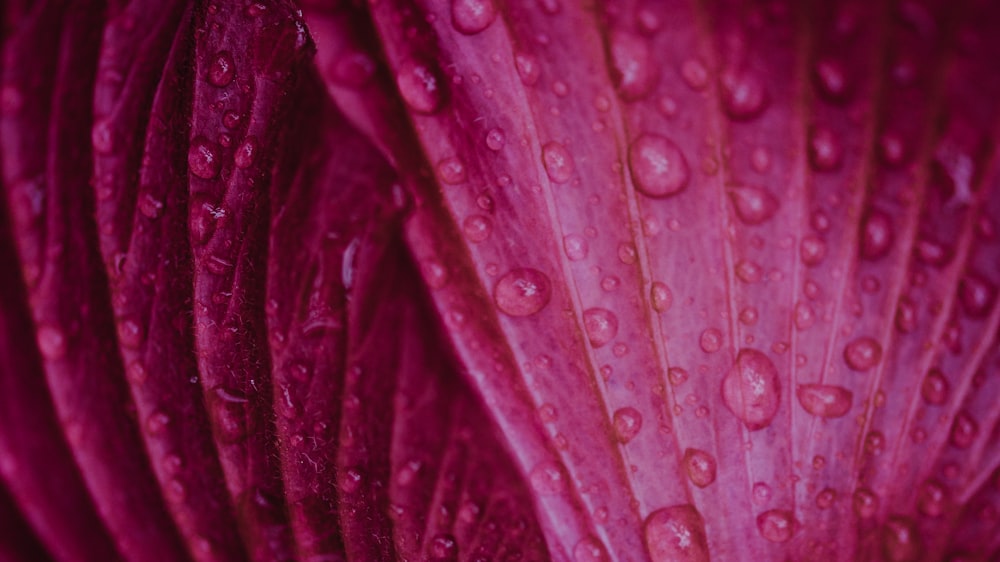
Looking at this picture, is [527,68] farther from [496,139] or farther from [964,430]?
[964,430]

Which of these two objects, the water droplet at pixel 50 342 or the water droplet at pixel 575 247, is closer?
the water droplet at pixel 50 342

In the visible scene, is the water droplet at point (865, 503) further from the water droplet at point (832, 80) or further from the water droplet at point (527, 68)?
the water droplet at point (527, 68)

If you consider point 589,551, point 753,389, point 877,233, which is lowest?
point 589,551

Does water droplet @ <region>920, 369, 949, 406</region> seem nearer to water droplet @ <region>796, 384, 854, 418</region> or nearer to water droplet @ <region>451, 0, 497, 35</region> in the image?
water droplet @ <region>796, 384, 854, 418</region>

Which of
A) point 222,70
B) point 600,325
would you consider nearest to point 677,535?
point 600,325

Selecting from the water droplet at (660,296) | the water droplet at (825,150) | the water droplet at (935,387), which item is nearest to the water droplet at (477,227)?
the water droplet at (660,296)

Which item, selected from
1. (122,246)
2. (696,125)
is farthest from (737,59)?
(122,246)
